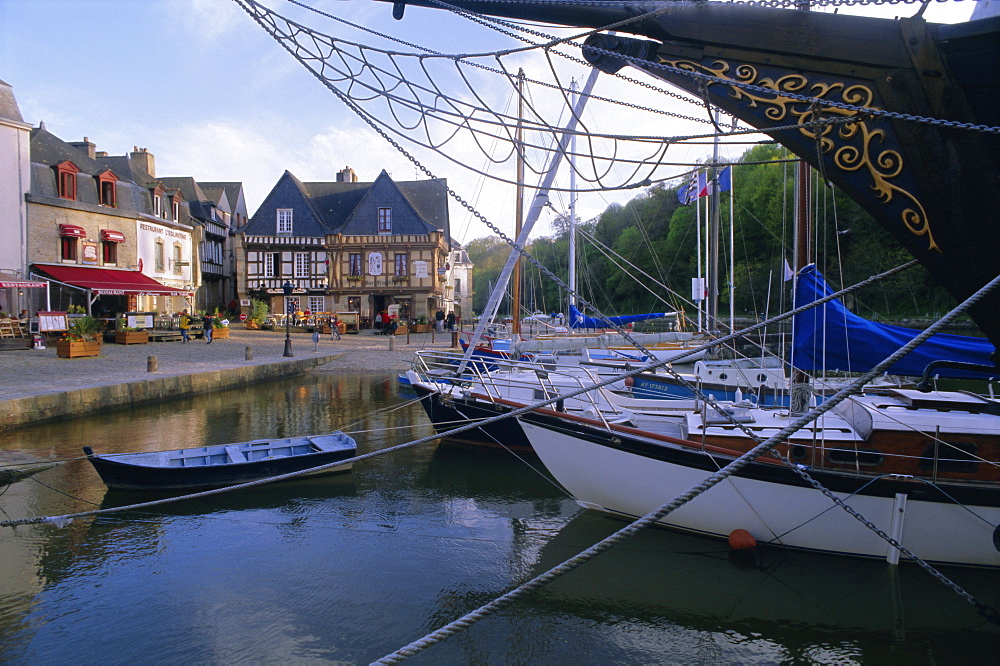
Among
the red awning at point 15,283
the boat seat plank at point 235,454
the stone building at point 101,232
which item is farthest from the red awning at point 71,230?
the boat seat plank at point 235,454

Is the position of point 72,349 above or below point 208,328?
below

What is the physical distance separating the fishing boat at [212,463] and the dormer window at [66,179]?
69.9ft

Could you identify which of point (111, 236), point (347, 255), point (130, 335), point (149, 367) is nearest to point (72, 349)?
point (149, 367)

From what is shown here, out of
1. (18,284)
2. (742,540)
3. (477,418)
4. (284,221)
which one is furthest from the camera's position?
(284,221)

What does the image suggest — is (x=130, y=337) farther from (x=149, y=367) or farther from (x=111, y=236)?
(x=149, y=367)

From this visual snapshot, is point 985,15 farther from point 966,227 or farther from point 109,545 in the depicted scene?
point 109,545

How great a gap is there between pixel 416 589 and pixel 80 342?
15.7 metres

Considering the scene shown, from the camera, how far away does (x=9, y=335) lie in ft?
62.7

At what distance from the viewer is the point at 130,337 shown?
22125 millimetres

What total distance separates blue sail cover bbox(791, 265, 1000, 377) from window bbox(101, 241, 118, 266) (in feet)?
91.5

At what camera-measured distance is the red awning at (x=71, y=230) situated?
2408 cm

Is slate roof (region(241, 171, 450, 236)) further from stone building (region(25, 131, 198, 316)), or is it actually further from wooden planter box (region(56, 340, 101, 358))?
wooden planter box (region(56, 340, 101, 358))

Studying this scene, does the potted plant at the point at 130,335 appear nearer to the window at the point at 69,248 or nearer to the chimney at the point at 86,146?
the window at the point at 69,248

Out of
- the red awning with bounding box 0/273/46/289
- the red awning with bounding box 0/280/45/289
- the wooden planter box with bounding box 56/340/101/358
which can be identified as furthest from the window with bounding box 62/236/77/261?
the wooden planter box with bounding box 56/340/101/358
